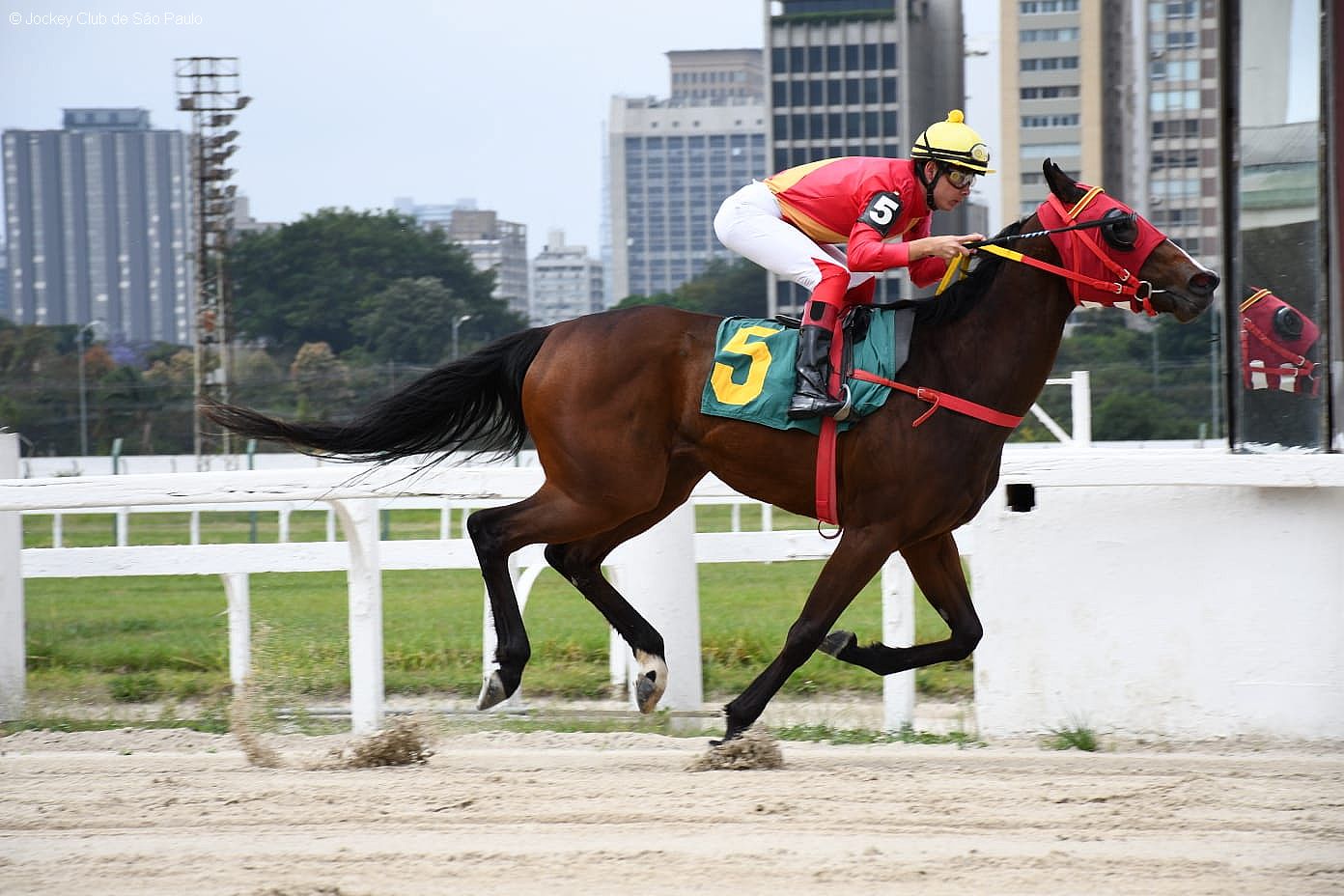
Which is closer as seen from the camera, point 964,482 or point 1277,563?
point 964,482

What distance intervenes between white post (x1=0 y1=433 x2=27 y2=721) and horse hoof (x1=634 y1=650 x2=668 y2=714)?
2.45 m

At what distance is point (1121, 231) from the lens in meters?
4.25

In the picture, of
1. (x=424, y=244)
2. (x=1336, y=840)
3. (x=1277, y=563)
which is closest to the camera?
(x=1336, y=840)

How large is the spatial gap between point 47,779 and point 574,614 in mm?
4798

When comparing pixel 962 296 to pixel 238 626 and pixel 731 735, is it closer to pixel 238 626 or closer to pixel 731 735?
pixel 731 735

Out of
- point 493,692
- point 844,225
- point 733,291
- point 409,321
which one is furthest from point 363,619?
point 733,291

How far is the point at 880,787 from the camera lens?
3.85 meters

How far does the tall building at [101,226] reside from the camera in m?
85.8

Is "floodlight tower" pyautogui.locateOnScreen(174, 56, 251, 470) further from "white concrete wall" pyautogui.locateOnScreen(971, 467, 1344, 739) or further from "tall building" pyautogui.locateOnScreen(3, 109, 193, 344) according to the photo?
"tall building" pyautogui.locateOnScreen(3, 109, 193, 344)

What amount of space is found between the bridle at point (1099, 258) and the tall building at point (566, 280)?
116 metres

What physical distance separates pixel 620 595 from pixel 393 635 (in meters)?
3.15

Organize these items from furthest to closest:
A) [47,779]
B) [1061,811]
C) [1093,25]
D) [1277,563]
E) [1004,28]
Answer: [1004,28], [1093,25], [1277,563], [47,779], [1061,811]

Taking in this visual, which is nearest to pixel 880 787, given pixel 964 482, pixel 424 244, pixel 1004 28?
pixel 964 482

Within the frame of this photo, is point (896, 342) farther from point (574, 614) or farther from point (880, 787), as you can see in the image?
point (574, 614)
